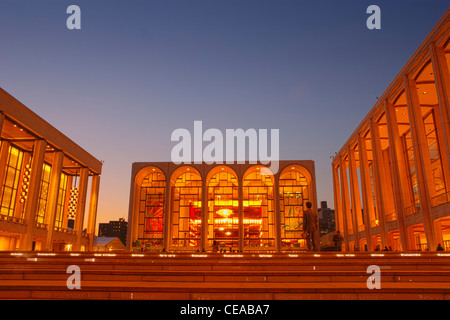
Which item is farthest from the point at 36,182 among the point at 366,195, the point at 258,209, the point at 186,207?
the point at 366,195

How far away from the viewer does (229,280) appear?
20.6 ft

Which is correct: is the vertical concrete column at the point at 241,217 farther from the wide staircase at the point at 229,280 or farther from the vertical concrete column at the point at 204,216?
the wide staircase at the point at 229,280

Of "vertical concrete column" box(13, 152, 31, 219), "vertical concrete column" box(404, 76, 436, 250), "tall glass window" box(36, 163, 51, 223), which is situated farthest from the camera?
"tall glass window" box(36, 163, 51, 223)

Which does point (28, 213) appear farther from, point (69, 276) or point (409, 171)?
point (409, 171)

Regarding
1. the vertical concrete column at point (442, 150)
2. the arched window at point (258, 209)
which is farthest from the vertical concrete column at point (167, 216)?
the vertical concrete column at point (442, 150)

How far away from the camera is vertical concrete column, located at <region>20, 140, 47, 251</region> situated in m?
30.7

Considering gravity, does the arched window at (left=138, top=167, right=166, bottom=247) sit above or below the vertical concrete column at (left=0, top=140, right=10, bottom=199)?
below

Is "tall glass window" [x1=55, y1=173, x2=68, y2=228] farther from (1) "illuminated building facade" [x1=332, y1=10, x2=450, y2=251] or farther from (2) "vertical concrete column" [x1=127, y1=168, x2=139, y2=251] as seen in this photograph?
(1) "illuminated building facade" [x1=332, y1=10, x2=450, y2=251]

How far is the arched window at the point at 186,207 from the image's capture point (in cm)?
4338

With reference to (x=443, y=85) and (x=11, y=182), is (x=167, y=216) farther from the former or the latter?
(x=443, y=85)

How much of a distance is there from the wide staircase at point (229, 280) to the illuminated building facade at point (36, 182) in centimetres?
2510

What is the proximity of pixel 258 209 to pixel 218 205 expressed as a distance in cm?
531

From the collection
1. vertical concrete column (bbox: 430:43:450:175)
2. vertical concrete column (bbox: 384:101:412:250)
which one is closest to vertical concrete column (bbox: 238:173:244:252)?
vertical concrete column (bbox: 384:101:412:250)

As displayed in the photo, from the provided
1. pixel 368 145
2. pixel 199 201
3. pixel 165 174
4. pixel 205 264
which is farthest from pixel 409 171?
pixel 205 264
